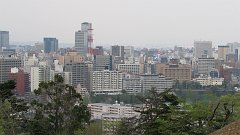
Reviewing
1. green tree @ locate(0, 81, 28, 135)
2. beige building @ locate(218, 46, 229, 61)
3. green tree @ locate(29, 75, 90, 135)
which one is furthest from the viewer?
beige building @ locate(218, 46, 229, 61)

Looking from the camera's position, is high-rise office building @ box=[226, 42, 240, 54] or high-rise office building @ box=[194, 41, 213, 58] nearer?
high-rise office building @ box=[194, 41, 213, 58]

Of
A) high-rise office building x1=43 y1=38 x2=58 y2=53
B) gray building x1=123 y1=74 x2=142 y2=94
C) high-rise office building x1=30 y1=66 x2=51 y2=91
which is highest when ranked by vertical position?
high-rise office building x1=43 y1=38 x2=58 y2=53

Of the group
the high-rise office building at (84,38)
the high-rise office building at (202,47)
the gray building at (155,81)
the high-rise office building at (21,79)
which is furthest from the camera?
the high-rise office building at (202,47)

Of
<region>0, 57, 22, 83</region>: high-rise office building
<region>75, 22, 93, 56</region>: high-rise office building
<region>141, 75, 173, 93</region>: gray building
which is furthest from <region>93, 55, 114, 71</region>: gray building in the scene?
<region>75, 22, 93, 56</region>: high-rise office building

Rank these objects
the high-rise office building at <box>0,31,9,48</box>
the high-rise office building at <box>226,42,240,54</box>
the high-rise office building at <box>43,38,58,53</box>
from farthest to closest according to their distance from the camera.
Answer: the high-rise office building at <box>0,31,9,48</box> < the high-rise office building at <box>43,38,58,53</box> < the high-rise office building at <box>226,42,240,54</box>

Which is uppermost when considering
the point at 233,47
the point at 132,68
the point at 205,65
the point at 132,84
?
the point at 233,47

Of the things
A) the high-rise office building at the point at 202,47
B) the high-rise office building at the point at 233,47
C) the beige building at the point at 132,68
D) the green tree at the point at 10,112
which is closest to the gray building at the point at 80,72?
the beige building at the point at 132,68

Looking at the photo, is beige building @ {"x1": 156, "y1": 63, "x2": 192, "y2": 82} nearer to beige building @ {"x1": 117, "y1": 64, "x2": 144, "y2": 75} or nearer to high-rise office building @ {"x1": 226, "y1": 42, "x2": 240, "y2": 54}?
beige building @ {"x1": 117, "y1": 64, "x2": 144, "y2": 75}

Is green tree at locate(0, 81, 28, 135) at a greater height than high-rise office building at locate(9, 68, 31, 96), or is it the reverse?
green tree at locate(0, 81, 28, 135)

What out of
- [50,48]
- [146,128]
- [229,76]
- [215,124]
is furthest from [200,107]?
[50,48]

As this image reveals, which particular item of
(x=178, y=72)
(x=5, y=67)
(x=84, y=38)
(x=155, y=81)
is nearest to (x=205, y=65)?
(x=178, y=72)

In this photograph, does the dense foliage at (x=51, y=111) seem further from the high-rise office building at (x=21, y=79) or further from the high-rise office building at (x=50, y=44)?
the high-rise office building at (x=50, y=44)

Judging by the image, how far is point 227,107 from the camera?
6527 mm

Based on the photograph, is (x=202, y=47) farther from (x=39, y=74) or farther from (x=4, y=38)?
(x=39, y=74)
